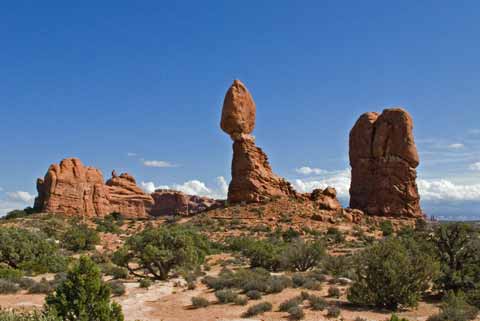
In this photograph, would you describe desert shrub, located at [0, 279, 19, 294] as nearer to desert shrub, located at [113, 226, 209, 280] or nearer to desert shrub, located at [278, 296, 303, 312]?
desert shrub, located at [113, 226, 209, 280]

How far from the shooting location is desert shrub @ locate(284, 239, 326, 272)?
25.0 meters

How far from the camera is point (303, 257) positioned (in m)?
25.0

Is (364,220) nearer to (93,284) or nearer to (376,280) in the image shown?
(376,280)

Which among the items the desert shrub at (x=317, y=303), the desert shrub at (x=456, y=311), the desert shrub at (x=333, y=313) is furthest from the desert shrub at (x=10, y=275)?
the desert shrub at (x=456, y=311)

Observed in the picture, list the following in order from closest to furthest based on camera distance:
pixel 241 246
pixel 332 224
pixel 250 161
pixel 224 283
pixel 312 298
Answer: pixel 312 298 < pixel 224 283 < pixel 241 246 < pixel 332 224 < pixel 250 161

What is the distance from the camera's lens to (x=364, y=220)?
49469 millimetres

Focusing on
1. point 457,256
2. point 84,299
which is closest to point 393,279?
point 457,256

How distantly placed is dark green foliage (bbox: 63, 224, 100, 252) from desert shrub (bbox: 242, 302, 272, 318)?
2136cm

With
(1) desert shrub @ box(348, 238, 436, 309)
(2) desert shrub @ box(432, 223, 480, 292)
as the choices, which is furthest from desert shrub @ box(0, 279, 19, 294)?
(2) desert shrub @ box(432, 223, 480, 292)

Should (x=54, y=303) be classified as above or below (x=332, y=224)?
below

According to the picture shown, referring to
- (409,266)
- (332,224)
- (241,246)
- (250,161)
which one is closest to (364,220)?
(332,224)

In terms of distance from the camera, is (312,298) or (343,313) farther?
(312,298)

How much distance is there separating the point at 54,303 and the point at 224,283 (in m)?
A: 8.18

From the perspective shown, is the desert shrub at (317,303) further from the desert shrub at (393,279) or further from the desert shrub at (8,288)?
the desert shrub at (8,288)
